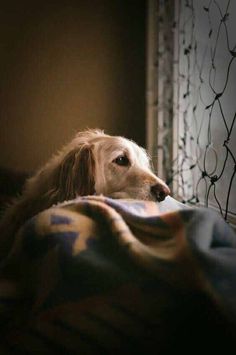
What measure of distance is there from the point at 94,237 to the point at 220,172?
0.90m

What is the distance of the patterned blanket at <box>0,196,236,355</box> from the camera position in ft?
1.60

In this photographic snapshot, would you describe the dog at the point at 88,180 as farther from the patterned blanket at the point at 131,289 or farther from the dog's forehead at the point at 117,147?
the patterned blanket at the point at 131,289

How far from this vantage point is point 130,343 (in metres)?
0.49

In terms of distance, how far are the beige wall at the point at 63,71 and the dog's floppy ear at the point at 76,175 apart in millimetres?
962

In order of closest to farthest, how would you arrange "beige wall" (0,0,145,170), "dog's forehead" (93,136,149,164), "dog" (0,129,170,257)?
"dog" (0,129,170,257) < "dog's forehead" (93,136,149,164) < "beige wall" (0,0,145,170)

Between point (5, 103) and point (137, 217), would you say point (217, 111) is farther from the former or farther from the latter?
point (5, 103)

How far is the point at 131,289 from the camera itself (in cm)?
51

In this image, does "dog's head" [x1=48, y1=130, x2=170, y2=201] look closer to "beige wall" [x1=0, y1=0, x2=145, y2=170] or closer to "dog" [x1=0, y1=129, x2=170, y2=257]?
"dog" [x1=0, y1=129, x2=170, y2=257]

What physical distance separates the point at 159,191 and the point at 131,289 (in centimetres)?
58

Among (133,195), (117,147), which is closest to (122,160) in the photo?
(117,147)

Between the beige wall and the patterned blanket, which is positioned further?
the beige wall

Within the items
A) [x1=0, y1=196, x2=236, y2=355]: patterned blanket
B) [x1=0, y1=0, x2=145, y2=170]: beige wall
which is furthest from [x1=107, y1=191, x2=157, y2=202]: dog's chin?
[x1=0, y1=0, x2=145, y2=170]: beige wall

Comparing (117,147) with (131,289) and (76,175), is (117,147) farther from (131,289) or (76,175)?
(131,289)

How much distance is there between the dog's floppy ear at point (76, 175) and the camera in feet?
3.40
